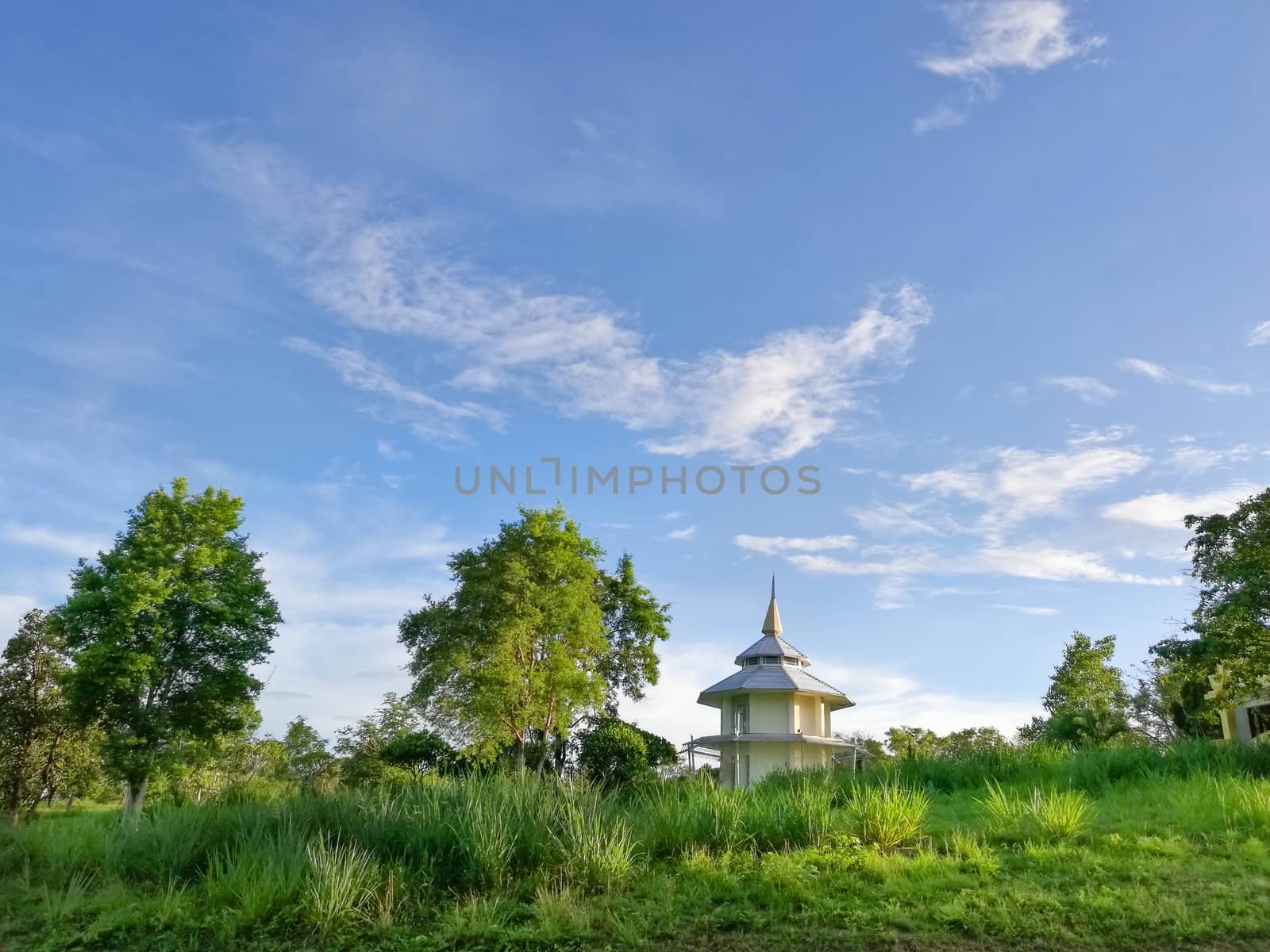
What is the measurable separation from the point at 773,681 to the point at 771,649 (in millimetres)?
2420

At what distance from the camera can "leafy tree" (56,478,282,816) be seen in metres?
24.0

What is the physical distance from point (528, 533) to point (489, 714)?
229 inches

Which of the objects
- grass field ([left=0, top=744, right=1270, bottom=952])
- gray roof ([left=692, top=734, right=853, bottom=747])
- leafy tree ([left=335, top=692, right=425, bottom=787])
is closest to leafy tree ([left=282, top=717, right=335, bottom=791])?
leafy tree ([left=335, top=692, right=425, bottom=787])

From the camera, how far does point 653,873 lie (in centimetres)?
826

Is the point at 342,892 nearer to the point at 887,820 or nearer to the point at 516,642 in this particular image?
the point at 887,820

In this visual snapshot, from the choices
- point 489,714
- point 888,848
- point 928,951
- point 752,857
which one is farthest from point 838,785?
point 489,714

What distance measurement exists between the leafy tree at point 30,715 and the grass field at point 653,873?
71.9ft

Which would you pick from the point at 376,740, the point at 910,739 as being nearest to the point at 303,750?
the point at 376,740

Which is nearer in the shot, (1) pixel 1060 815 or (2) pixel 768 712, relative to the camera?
(1) pixel 1060 815

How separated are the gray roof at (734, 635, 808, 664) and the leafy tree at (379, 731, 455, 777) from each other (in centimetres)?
1506

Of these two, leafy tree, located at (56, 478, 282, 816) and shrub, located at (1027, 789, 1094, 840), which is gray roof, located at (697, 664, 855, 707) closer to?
leafy tree, located at (56, 478, 282, 816)

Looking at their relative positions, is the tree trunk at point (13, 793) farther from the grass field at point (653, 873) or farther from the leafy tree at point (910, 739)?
the leafy tree at point (910, 739)

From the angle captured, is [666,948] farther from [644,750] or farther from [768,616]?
[768,616]

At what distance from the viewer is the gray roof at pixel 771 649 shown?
3553 cm
